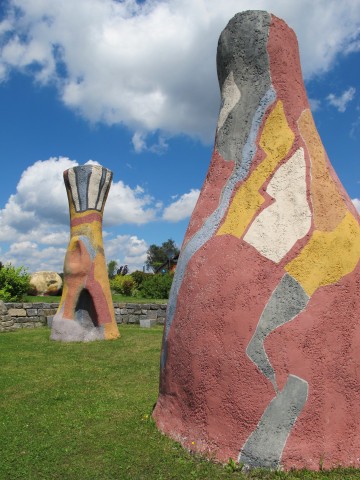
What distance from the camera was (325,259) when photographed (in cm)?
343

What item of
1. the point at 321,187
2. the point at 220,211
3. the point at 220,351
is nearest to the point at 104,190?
the point at 220,211

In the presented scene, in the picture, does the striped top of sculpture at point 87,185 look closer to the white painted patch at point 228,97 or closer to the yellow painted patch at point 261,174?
the white painted patch at point 228,97

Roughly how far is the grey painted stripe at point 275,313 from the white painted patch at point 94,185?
7.74m

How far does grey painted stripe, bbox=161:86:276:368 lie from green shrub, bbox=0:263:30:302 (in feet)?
45.5

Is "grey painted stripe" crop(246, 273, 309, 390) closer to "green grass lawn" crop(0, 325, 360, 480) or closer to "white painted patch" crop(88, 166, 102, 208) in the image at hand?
"green grass lawn" crop(0, 325, 360, 480)

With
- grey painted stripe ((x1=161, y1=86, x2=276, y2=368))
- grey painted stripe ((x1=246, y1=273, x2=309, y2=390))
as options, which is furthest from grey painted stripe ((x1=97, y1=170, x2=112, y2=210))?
grey painted stripe ((x1=246, y1=273, x2=309, y2=390))

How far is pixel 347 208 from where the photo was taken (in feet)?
12.3

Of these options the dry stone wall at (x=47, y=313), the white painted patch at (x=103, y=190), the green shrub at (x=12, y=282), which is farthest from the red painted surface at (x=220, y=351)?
the green shrub at (x=12, y=282)

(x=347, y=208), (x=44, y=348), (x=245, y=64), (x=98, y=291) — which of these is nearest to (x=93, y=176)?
(x=98, y=291)

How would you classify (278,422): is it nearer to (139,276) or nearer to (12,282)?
(12,282)

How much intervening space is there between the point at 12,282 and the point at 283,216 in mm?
15102

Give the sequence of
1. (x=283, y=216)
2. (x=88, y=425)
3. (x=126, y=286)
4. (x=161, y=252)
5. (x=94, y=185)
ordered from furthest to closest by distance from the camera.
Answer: (x=161, y=252) < (x=126, y=286) < (x=94, y=185) < (x=88, y=425) < (x=283, y=216)

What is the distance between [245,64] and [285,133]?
30.6 inches

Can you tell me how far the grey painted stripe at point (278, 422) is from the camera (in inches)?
126
